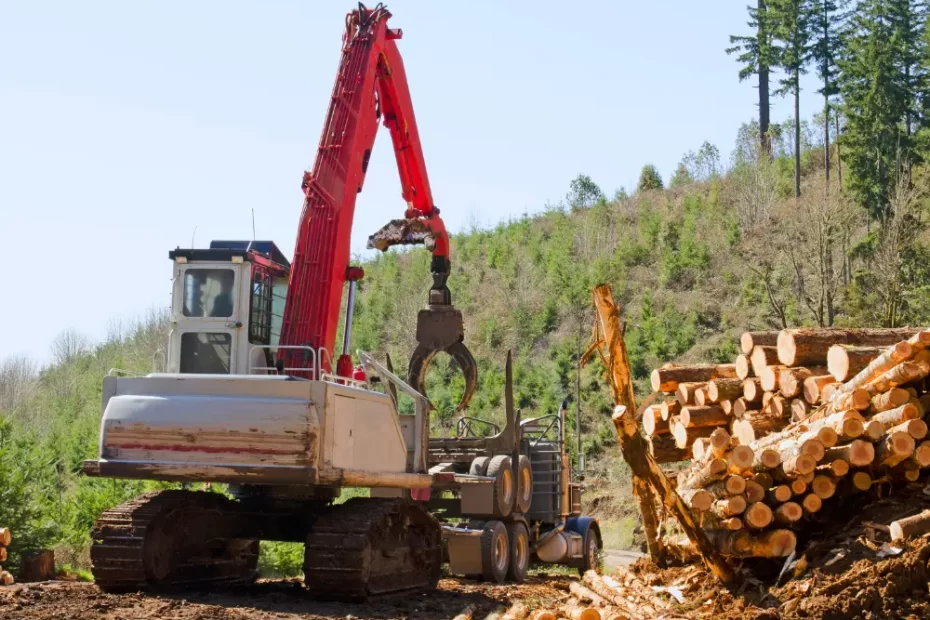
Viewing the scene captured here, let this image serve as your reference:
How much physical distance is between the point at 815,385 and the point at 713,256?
35639 millimetres

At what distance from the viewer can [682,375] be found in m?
13.1

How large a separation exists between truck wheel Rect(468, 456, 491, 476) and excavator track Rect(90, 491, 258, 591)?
3.50 metres

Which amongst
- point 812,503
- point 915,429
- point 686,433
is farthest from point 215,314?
point 915,429

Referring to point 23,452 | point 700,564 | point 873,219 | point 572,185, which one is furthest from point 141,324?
point 700,564

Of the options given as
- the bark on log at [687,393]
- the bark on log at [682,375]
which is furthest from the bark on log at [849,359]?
the bark on log at [682,375]

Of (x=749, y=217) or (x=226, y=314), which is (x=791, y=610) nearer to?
(x=226, y=314)

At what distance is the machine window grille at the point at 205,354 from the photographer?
11.5 meters

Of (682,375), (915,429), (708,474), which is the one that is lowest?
(708,474)

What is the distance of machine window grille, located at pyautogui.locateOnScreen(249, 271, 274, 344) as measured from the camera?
458 inches

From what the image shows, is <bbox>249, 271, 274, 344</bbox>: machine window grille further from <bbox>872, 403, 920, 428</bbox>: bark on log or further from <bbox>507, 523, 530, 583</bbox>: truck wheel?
<bbox>872, 403, 920, 428</bbox>: bark on log

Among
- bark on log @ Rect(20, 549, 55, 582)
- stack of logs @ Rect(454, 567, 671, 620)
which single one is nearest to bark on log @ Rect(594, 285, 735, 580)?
stack of logs @ Rect(454, 567, 671, 620)

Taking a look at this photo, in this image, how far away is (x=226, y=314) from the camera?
1154cm

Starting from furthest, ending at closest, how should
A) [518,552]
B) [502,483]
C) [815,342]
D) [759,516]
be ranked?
1. [518,552]
2. [502,483]
3. [815,342]
4. [759,516]

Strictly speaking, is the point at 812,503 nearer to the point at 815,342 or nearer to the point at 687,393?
the point at 815,342
